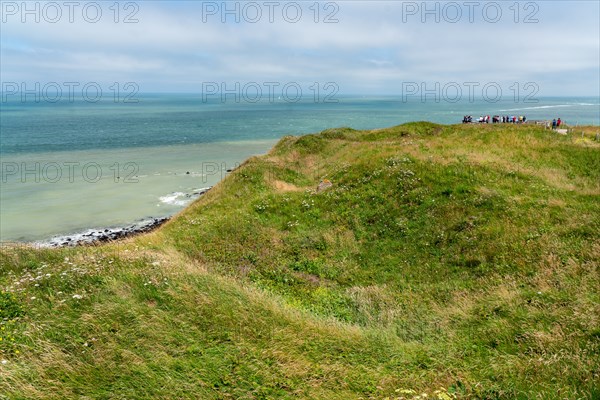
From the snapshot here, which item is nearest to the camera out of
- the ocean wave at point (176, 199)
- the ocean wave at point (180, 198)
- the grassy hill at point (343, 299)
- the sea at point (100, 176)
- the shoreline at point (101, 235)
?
the grassy hill at point (343, 299)

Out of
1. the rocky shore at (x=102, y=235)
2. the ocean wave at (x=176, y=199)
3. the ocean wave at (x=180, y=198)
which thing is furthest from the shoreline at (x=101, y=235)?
the ocean wave at (x=180, y=198)

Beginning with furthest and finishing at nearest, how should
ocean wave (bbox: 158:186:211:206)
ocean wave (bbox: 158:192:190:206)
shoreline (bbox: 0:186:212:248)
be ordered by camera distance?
ocean wave (bbox: 158:186:211:206) → ocean wave (bbox: 158:192:190:206) → shoreline (bbox: 0:186:212:248)

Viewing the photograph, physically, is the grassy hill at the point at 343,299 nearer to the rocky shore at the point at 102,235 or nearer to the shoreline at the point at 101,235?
the shoreline at the point at 101,235

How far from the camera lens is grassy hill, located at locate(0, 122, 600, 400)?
26.4ft

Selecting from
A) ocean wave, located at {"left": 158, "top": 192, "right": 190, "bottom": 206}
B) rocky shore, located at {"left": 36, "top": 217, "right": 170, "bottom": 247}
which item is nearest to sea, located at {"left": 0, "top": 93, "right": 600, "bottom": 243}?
ocean wave, located at {"left": 158, "top": 192, "right": 190, "bottom": 206}

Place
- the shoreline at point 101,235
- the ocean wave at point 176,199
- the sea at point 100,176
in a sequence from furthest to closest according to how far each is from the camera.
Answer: the ocean wave at point 176,199, the sea at point 100,176, the shoreline at point 101,235

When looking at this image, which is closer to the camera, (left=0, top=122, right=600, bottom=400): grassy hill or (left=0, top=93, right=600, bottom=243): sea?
(left=0, top=122, right=600, bottom=400): grassy hill

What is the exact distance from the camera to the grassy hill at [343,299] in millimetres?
8055

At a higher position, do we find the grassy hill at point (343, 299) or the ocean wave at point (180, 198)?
the ocean wave at point (180, 198)

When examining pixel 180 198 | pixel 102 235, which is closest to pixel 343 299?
pixel 102 235

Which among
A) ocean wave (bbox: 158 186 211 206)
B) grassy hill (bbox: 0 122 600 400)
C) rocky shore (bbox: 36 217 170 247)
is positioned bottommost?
rocky shore (bbox: 36 217 170 247)

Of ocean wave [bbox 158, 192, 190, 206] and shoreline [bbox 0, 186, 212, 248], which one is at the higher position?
ocean wave [bbox 158, 192, 190, 206]

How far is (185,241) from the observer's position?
2267 centimetres

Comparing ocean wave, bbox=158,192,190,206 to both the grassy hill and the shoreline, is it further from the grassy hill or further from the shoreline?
the grassy hill
